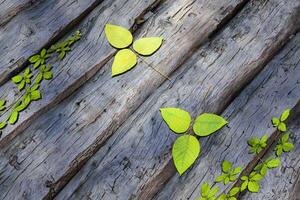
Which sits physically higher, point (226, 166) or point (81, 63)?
point (81, 63)

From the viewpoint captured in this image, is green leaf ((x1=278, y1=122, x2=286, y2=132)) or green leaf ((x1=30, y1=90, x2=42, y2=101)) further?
green leaf ((x1=30, y1=90, x2=42, y2=101))

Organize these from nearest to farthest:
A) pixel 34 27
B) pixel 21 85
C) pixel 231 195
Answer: pixel 231 195 → pixel 21 85 → pixel 34 27

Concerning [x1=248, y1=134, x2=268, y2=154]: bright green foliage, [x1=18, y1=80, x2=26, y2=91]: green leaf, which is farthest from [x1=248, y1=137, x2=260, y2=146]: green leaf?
[x1=18, y1=80, x2=26, y2=91]: green leaf

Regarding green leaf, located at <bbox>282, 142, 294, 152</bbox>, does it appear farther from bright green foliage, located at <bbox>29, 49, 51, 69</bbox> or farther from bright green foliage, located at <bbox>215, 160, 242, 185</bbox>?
bright green foliage, located at <bbox>29, 49, 51, 69</bbox>

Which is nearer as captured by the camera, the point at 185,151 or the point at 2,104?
the point at 185,151

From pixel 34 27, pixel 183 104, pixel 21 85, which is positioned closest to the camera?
pixel 183 104

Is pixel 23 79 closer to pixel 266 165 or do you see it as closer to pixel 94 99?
pixel 94 99

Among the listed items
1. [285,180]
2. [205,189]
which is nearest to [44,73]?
[205,189]
